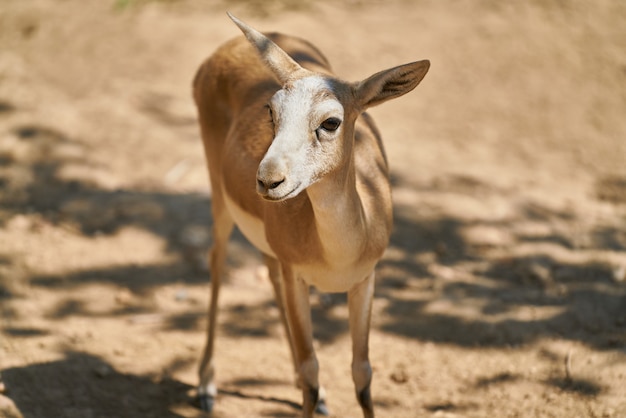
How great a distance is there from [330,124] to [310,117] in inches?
4.5

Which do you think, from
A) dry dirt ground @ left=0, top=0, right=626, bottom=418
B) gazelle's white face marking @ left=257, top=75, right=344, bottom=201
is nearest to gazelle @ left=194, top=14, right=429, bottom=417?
gazelle's white face marking @ left=257, top=75, right=344, bottom=201

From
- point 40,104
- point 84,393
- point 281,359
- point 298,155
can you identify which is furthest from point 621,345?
point 40,104

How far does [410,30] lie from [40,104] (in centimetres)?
448

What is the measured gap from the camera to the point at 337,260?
13.7ft

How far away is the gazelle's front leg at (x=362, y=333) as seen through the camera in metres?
4.64

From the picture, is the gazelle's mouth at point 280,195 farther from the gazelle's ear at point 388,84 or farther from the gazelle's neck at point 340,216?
the gazelle's ear at point 388,84

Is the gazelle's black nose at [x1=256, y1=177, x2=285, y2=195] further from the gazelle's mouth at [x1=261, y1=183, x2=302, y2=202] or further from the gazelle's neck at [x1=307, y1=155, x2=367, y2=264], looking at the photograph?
the gazelle's neck at [x1=307, y1=155, x2=367, y2=264]

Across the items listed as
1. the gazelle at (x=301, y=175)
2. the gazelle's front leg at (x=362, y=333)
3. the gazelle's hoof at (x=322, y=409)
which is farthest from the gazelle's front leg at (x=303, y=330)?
the gazelle's hoof at (x=322, y=409)

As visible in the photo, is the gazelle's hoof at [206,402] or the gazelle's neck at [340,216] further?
the gazelle's hoof at [206,402]

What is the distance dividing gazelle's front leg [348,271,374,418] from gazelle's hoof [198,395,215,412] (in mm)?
1162

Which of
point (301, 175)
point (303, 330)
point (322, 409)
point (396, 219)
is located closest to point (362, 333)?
point (303, 330)

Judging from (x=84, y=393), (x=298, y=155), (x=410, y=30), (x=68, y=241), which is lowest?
(x=84, y=393)

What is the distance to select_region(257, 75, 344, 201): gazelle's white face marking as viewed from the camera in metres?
A: 3.50

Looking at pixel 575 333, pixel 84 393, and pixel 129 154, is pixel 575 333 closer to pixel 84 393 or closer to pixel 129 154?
pixel 84 393
